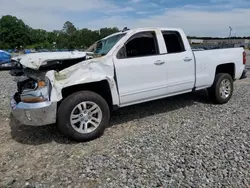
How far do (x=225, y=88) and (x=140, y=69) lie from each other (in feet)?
9.00

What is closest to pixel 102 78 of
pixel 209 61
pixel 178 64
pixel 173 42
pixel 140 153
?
pixel 140 153

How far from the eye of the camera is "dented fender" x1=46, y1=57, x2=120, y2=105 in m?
3.55

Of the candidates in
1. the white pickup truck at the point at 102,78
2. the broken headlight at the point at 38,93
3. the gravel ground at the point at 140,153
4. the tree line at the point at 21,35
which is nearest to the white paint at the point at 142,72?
the white pickup truck at the point at 102,78

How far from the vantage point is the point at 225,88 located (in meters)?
5.84

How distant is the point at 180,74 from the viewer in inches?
191

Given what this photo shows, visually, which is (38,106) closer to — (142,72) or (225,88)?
(142,72)

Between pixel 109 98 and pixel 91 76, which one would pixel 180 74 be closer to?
pixel 109 98

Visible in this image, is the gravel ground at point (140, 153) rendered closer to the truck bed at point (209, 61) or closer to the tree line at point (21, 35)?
the truck bed at point (209, 61)

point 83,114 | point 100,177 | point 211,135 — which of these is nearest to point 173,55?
point 211,135

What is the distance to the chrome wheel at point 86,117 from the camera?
3.77 metres

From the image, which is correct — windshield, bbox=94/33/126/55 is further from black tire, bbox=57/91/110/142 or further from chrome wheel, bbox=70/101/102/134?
chrome wheel, bbox=70/101/102/134

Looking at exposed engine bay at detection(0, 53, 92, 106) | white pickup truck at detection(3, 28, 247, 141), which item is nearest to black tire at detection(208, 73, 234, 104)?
white pickup truck at detection(3, 28, 247, 141)

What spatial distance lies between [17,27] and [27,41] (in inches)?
277

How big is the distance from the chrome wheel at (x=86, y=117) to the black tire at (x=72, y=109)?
5 cm
